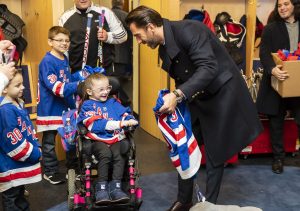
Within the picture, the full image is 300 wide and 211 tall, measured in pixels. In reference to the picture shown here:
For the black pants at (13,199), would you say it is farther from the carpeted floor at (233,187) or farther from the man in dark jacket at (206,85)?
the man in dark jacket at (206,85)

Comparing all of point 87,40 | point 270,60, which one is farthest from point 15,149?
point 270,60

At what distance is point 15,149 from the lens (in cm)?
247

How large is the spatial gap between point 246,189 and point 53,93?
1.71 metres

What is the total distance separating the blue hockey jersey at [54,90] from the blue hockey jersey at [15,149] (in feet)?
2.23

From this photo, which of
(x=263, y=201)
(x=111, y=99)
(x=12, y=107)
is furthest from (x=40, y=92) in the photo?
(x=263, y=201)

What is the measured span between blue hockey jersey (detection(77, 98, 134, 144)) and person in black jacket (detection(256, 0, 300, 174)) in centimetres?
130

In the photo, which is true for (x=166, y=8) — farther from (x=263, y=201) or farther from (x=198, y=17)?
(x=263, y=201)

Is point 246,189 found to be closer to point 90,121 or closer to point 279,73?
point 279,73

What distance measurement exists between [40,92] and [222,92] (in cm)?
156

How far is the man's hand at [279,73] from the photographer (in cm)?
326

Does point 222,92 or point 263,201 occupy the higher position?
point 222,92

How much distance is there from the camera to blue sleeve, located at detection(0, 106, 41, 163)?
2.44 meters

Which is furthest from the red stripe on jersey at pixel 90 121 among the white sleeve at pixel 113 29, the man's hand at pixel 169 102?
the white sleeve at pixel 113 29

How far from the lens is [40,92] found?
3385mm
